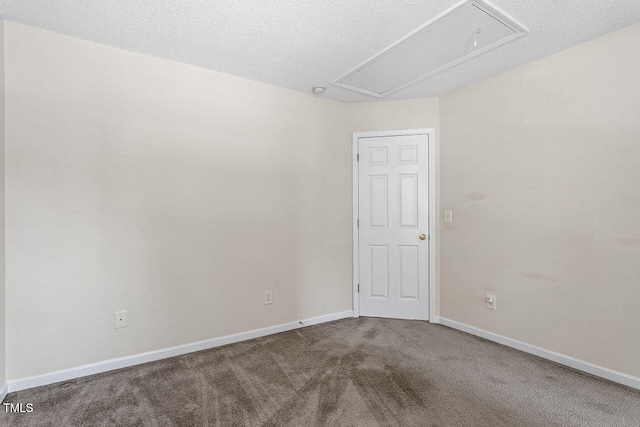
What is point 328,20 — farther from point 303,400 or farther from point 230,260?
point 303,400

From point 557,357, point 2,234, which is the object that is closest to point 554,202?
point 557,357

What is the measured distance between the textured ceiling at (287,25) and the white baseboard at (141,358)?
235 cm

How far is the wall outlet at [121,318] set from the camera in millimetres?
2303

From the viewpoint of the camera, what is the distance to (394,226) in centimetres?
339

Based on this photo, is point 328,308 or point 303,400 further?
point 328,308

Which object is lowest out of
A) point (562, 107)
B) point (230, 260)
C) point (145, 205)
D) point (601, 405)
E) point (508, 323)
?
Result: point (601, 405)

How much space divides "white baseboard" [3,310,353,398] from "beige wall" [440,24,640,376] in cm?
176

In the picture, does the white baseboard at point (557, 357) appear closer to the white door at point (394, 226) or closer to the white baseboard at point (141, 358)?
the white door at point (394, 226)

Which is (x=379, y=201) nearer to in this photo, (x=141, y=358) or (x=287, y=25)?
(x=287, y=25)

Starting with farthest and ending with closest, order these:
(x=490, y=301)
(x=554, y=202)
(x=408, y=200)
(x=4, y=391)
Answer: (x=408, y=200), (x=490, y=301), (x=554, y=202), (x=4, y=391)

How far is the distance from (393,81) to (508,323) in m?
2.41

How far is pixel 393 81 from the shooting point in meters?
2.87

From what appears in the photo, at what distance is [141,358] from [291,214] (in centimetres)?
173

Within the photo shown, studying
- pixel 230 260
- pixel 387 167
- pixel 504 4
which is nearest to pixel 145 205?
pixel 230 260
